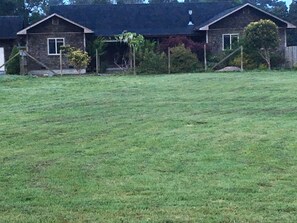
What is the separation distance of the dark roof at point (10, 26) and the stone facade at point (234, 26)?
1329cm

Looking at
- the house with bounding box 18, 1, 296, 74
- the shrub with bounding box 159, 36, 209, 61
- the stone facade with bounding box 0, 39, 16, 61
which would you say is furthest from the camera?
the stone facade with bounding box 0, 39, 16, 61

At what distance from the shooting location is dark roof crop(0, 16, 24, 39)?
4536cm

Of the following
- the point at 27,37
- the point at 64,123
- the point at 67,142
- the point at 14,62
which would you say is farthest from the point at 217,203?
the point at 27,37

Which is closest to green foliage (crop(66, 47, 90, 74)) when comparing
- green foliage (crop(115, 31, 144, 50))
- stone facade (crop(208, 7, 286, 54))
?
green foliage (crop(115, 31, 144, 50))

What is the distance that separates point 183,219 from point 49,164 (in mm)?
3271

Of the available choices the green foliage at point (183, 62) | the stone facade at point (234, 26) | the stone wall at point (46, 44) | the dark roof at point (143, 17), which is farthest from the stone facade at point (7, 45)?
the green foliage at point (183, 62)

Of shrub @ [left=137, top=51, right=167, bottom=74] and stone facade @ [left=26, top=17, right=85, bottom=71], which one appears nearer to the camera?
shrub @ [left=137, top=51, right=167, bottom=74]

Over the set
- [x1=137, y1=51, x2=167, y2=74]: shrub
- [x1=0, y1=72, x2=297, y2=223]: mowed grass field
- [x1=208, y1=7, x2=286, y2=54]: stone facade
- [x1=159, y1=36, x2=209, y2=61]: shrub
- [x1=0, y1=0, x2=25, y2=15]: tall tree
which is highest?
[x1=0, y1=0, x2=25, y2=15]: tall tree

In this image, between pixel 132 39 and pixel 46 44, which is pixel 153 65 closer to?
pixel 132 39

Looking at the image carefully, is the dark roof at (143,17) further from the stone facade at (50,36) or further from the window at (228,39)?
the window at (228,39)

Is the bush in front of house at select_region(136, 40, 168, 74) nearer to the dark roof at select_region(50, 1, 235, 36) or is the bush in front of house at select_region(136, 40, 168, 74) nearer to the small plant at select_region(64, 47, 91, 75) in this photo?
the small plant at select_region(64, 47, 91, 75)

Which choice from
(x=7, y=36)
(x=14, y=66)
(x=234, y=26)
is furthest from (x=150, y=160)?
(x=7, y=36)

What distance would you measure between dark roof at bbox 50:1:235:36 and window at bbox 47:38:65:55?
2.49 metres

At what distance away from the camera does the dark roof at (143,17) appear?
4431 cm
